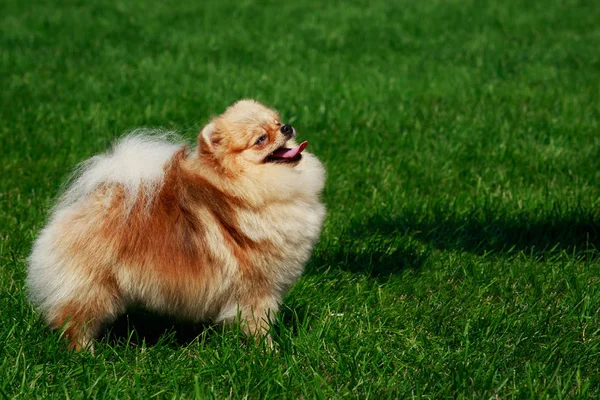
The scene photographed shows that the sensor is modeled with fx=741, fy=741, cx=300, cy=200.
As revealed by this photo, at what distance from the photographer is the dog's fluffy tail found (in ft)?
9.72

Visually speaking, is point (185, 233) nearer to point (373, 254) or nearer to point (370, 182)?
point (373, 254)

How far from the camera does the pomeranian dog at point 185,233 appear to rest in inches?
114

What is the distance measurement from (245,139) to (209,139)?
0.15m

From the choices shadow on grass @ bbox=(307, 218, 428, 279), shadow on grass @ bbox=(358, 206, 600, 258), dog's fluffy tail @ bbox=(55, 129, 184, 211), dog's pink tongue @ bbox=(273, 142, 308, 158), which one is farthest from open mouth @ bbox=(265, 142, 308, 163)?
shadow on grass @ bbox=(358, 206, 600, 258)

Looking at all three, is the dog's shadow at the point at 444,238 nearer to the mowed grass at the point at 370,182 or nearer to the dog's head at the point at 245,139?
the mowed grass at the point at 370,182

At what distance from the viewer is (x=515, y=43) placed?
9.45m

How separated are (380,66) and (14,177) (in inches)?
181

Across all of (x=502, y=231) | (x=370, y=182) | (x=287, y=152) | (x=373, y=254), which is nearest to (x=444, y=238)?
(x=502, y=231)

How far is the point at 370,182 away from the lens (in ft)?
16.7

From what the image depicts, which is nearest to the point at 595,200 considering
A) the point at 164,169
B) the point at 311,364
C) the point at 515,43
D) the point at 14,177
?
the point at 311,364

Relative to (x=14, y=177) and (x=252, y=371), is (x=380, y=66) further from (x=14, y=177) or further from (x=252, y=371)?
(x=252, y=371)

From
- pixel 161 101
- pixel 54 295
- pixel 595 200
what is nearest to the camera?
pixel 54 295

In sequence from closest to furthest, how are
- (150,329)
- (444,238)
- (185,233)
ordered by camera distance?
(185,233) → (150,329) → (444,238)

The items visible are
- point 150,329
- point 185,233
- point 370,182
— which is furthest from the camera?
point 370,182
